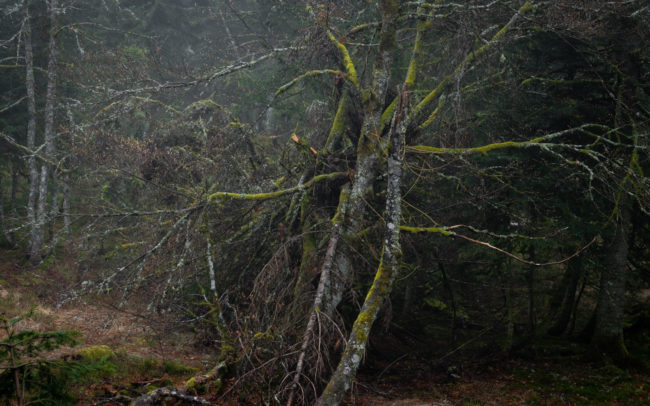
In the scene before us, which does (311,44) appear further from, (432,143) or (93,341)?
(93,341)

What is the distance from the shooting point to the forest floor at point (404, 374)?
6535mm

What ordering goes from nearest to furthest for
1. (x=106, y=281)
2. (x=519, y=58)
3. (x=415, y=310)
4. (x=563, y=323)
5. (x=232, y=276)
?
1. (x=106, y=281)
2. (x=232, y=276)
3. (x=519, y=58)
4. (x=563, y=323)
5. (x=415, y=310)

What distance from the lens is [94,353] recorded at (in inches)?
269

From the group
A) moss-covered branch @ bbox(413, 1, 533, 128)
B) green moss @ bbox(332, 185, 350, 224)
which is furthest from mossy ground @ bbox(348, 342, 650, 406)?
moss-covered branch @ bbox(413, 1, 533, 128)

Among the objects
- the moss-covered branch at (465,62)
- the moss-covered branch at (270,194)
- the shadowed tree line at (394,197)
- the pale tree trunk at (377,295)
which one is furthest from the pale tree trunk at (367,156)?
the pale tree trunk at (377,295)

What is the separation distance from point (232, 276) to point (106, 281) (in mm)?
2922

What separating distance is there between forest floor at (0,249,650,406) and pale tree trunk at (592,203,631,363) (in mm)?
494

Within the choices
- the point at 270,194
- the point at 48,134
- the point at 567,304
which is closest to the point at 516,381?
the point at 567,304

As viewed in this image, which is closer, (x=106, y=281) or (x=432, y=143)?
(x=106, y=281)

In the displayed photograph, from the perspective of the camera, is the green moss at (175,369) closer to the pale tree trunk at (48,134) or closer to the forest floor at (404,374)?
the forest floor at (404,374)

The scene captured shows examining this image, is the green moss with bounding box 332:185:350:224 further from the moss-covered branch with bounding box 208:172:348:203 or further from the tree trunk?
the tree trunk

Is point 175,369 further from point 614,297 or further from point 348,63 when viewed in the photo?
point 614,297

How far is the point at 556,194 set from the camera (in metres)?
8.55

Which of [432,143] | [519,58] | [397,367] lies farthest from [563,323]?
[519,58]
